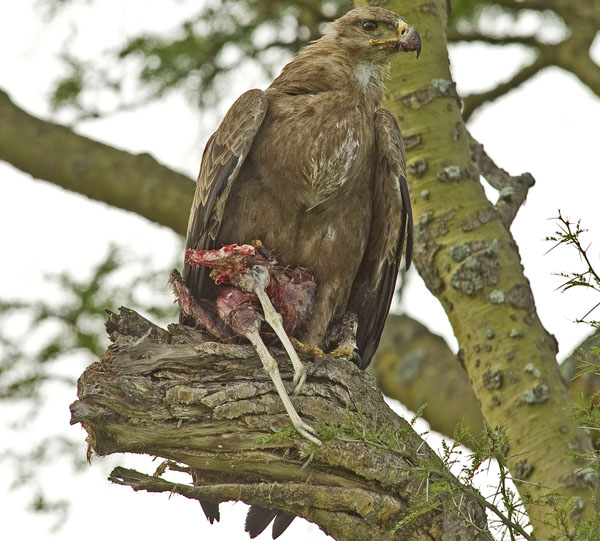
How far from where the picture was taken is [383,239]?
4793 millimetres

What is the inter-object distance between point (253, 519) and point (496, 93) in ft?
14.8

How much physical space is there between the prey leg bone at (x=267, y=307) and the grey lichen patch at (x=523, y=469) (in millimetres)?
1417

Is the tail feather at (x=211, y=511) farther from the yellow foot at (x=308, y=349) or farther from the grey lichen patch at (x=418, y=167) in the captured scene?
the grey lichen patch at (x=418, y=167)

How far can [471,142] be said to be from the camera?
18.1ft

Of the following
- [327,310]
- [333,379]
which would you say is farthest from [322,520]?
[327,310]

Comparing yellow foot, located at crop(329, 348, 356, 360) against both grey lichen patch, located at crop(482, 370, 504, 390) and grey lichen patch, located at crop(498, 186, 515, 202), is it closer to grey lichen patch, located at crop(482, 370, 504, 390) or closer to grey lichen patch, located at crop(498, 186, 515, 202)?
grey lichen patch, located at crop(482, 370, 504, 390)

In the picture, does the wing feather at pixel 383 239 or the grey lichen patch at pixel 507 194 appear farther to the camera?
the grey lichen patch at pixel 507 194

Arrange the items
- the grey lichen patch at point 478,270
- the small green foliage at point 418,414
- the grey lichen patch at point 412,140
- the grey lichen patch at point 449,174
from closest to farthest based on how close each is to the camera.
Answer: the small green foliage at point 418,414, the grey lichen patch at point 478,270, the grey lichen patch at point 449,174, the grey lichen patch at point 412,140

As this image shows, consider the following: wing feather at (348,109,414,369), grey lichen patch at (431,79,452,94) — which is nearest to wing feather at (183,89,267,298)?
wing feather at (348,109,414,369)

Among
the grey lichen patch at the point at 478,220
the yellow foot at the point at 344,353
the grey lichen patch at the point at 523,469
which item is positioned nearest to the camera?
the yellow foot at the point at 344,353

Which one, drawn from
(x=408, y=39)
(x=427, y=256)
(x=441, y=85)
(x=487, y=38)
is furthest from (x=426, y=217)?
(x=487, y=38)

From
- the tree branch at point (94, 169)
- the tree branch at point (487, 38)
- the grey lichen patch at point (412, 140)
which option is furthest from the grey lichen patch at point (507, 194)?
the tree branch at point (487, 38)

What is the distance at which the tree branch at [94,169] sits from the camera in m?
6.39

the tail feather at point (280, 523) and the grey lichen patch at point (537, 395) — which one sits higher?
the grey lichen patch at point (537, 395)
